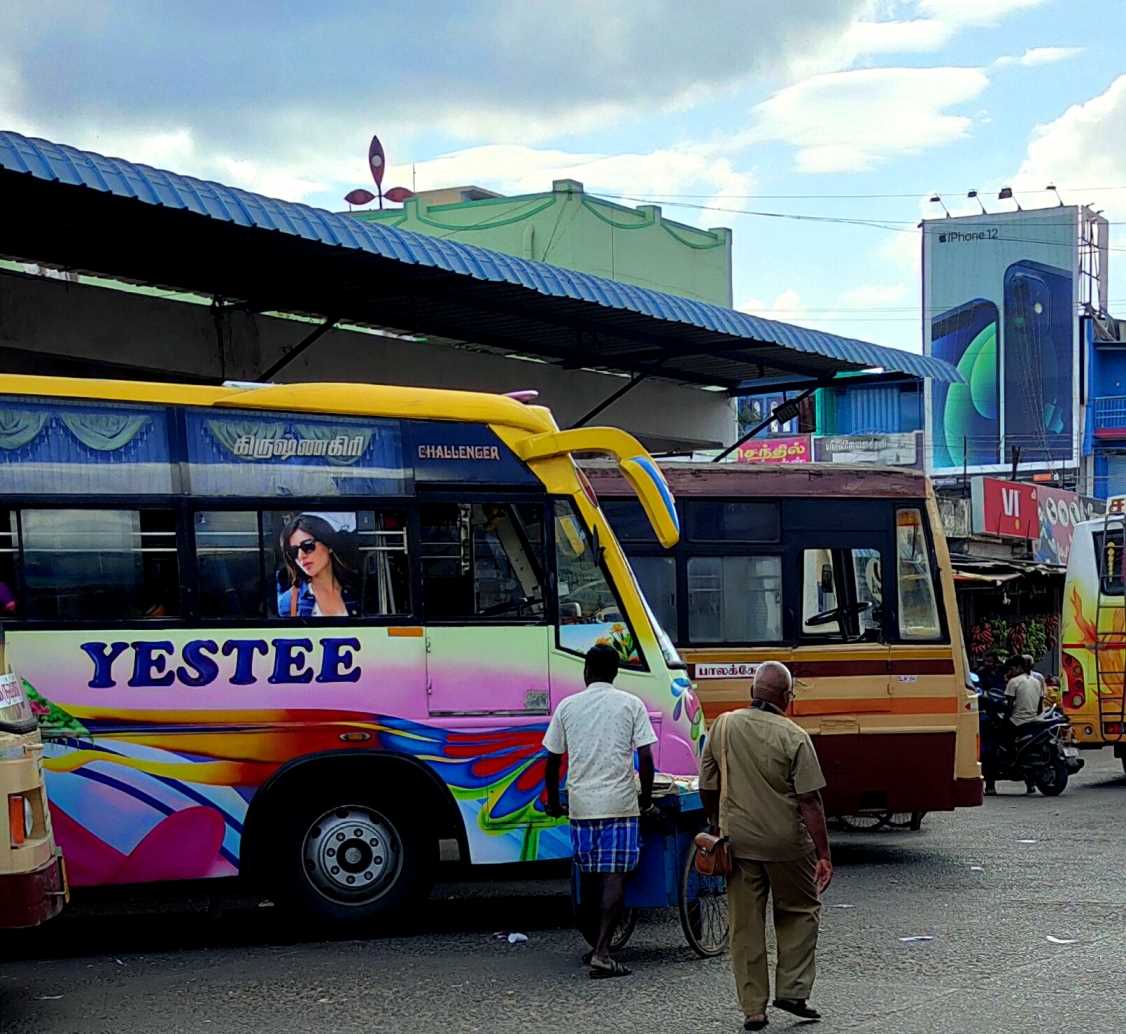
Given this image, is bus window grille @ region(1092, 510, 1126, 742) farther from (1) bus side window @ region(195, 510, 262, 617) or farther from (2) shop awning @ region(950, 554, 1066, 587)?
(1) bus side window @ region(195, 510, 262, 617)

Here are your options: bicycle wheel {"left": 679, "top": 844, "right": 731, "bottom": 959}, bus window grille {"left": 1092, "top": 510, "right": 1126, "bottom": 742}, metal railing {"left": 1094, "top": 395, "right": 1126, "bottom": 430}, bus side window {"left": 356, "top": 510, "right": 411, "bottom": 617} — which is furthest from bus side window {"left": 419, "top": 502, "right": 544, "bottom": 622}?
metal railing {"left": 1094, "top": 395, "right": 1126, "bottom": 430}

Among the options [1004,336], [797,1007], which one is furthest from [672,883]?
[1004,336]

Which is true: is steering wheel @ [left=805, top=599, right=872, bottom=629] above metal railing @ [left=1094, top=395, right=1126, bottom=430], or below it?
below

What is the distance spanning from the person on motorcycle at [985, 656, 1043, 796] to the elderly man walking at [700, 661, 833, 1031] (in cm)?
1289

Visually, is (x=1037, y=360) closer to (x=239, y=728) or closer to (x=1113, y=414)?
(x=1113, y=414)

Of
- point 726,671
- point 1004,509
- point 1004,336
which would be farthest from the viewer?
point 1004,336

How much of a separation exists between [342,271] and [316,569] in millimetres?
5817

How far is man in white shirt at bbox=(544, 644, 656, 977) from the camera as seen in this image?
840 centimetres

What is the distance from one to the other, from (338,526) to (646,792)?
2.51 metres

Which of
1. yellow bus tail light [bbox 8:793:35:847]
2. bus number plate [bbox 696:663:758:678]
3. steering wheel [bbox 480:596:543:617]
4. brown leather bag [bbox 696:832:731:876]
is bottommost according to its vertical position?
brown leather bag [bbox 696:832:731:876]

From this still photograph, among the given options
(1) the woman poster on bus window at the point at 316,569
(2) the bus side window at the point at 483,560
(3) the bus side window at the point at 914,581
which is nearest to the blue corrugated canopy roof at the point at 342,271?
(1) the woman poster on bus window at the point at 316,569

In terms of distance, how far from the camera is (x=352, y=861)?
9.68 metres

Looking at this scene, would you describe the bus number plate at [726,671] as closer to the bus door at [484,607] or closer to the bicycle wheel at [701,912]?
the bus door at [484,607]

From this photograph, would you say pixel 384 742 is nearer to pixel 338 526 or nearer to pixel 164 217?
pixel 338 526
